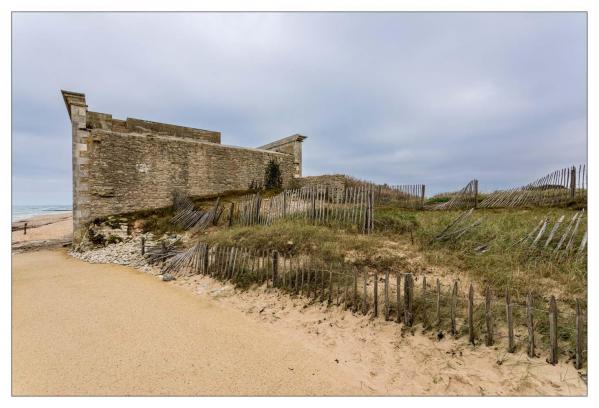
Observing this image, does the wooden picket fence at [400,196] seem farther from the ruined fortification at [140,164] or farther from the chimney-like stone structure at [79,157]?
the chimney-like stone structure at [79,157]

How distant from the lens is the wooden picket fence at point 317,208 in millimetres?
8836

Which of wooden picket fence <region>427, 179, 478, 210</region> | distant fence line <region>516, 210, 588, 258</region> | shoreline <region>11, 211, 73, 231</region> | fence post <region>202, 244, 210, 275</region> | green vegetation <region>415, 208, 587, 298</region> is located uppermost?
wooden picket fence <region>427, 179, 478, 210</region>

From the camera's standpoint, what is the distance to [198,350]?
3.68m

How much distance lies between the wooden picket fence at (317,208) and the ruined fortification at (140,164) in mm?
5303

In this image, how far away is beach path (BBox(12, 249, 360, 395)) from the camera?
2.97m

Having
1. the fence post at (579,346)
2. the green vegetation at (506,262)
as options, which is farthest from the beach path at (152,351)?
the green vegetation at (506,262)

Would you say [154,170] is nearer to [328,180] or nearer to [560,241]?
[328,180]

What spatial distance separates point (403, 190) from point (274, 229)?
901cm

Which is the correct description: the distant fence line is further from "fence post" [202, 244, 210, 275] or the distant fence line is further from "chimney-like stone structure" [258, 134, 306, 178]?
"chimney-like stone structure" [258, 134, 306, 178]

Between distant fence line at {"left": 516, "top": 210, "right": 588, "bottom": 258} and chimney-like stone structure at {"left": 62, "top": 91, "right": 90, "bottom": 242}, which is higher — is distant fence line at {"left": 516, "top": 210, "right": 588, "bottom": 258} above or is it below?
below

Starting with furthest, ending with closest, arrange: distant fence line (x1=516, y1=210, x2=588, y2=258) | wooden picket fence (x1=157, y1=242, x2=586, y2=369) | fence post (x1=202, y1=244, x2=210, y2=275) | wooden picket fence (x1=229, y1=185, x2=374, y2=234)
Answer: wooden picket fence (x1=229, y1=185, x2=374, y2=234)
fence post (x1=202, y1=244, x2=210, y2=275)
distant fence line (x1=516, y1=210, x2=588, y2=258)
wooden picket fence (x1=157, y1=242, x2=586, y2=369)

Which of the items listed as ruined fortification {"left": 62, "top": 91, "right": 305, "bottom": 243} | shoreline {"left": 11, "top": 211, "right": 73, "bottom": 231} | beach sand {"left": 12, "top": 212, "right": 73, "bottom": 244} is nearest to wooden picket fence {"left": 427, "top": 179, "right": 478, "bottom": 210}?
ruined fortification {"left": 62, "top": 91, "right": 305, "bottom": 243}

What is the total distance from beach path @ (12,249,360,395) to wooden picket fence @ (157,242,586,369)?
1146 mm
